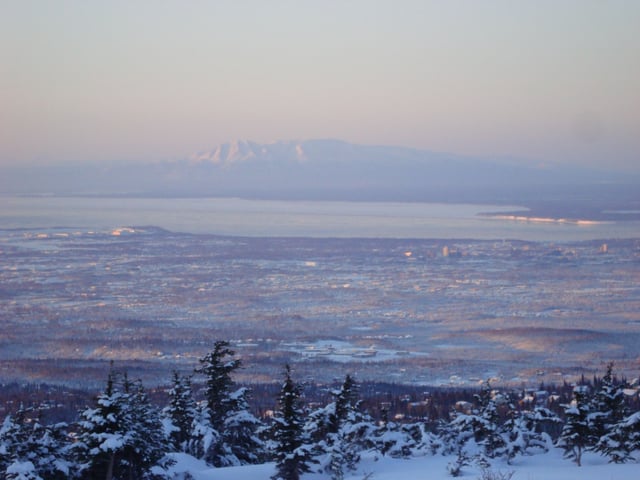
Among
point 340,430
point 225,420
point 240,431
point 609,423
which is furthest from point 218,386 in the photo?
point 609,423

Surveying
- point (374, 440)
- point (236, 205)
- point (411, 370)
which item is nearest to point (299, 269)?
point (411, 370)

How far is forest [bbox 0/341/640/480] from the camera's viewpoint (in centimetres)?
1616

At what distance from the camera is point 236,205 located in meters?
177

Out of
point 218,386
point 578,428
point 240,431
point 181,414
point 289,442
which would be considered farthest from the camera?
point 181,414

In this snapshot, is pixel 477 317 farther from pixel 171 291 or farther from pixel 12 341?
pixel 12 341

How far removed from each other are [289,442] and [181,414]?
420cm

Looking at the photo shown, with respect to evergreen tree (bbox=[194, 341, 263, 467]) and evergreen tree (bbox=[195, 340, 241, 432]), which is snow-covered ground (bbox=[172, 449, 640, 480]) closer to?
evergreen tree (bbox=[194, 341, 263, 467])

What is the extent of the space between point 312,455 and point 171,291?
46.9 meters

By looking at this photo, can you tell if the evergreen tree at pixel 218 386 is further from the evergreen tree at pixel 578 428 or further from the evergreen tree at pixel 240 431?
the evergreen tree at pixel 578 428

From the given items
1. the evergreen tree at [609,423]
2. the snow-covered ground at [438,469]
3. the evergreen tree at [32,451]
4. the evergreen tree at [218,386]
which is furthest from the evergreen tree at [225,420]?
the evergreen tree at [609,423]

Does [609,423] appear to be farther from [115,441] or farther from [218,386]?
[115,441]

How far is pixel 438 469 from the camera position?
1978 cm

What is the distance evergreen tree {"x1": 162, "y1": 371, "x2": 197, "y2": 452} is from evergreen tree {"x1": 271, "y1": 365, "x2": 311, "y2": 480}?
132 inches

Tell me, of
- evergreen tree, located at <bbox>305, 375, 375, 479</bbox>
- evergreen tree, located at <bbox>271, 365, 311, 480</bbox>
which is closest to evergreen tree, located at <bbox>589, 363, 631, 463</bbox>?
evergreen tree, located at <bbox>305, 375, 375, 479</bbox>
